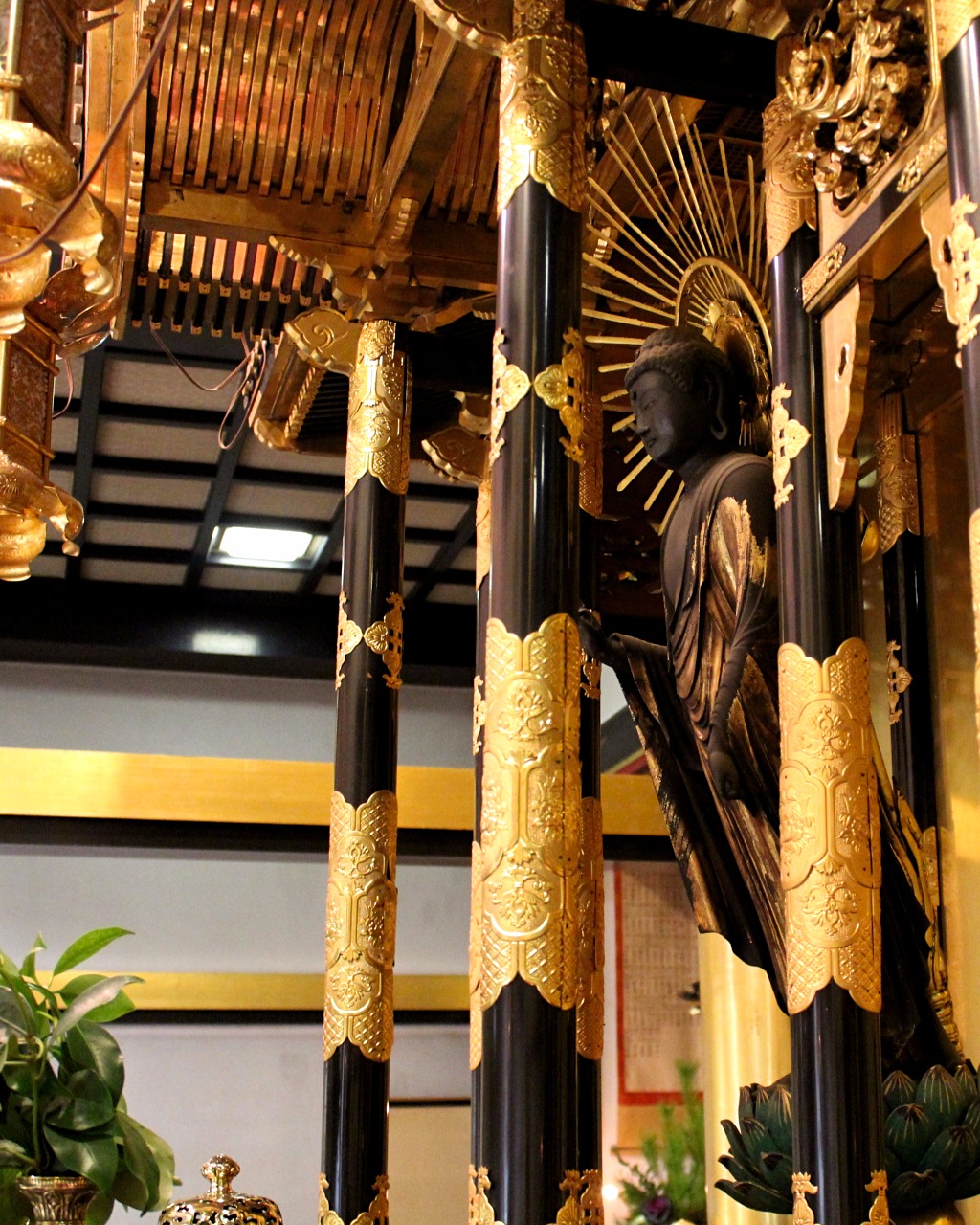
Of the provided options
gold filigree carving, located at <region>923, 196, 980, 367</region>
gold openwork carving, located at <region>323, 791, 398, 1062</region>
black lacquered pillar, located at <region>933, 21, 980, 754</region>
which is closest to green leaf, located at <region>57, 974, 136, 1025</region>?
gold openwork carving, located at <region>323, 791, 398, 1062</region>

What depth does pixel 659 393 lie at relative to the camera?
10.5 feet

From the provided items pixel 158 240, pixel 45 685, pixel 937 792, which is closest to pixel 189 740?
pixel 45 685

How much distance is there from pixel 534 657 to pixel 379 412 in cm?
173

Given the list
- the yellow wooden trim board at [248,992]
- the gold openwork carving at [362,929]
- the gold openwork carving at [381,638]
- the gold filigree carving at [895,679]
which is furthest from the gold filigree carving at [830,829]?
the yellow wooden trim board at [248,992]

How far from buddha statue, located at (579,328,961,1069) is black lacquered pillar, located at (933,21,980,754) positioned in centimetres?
96

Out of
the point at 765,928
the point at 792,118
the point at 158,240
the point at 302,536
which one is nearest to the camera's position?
the point at 792,118

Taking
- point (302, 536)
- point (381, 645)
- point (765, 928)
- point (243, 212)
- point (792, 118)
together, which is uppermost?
point (302, 536)

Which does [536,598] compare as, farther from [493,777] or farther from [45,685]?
[45,685]

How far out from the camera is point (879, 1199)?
7.79 feet

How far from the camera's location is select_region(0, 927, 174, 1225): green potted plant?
9.27 ft

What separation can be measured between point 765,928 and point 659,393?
1.14 meters

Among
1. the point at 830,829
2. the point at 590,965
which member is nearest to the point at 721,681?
the point at 830,829

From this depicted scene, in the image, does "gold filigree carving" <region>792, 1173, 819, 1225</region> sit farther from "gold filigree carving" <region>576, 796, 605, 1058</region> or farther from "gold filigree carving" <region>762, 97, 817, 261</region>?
"gold filigree carving" <region>762, 97, 817, 261</region>

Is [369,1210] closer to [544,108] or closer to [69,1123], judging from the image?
[69,1123]
